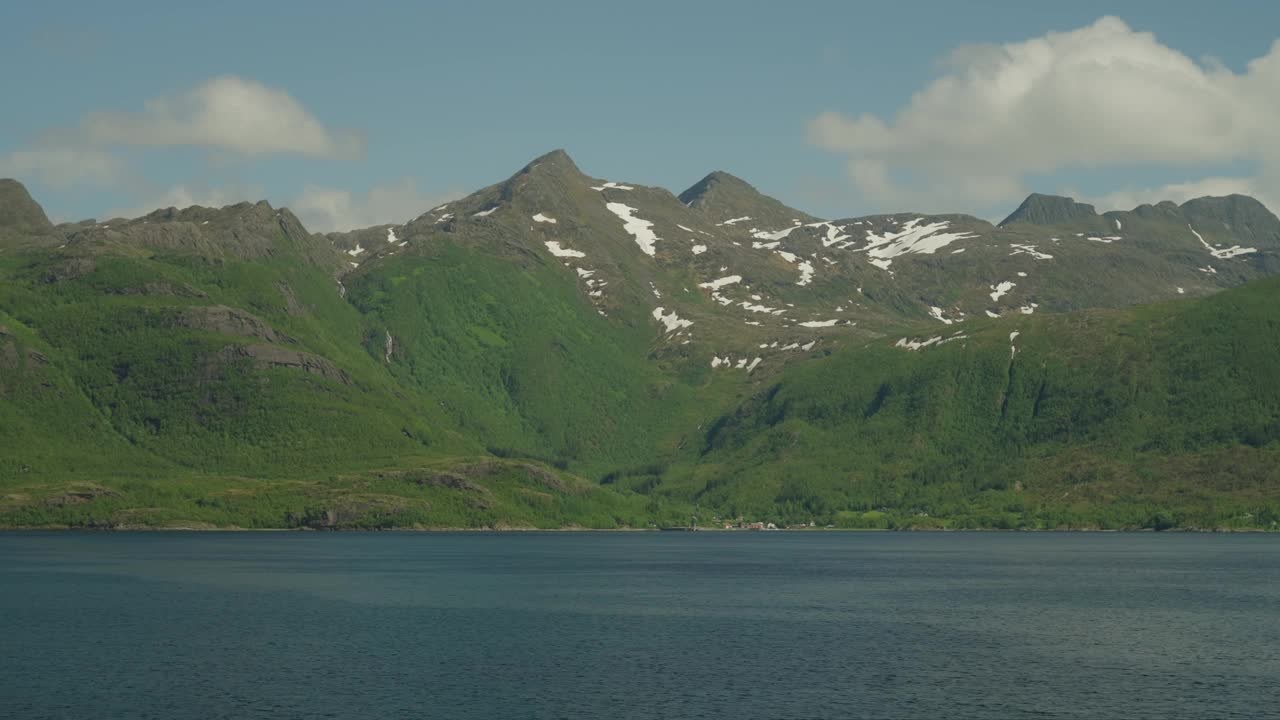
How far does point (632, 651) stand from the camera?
118 m

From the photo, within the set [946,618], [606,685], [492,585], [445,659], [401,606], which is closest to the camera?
[606,685]

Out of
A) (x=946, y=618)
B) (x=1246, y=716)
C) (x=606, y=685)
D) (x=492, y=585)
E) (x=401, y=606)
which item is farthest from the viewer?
(x=492, y=585)

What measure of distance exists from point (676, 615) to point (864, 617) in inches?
822

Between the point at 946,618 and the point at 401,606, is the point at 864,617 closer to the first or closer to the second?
the point at 946,618

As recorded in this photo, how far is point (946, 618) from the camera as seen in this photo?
145 meters

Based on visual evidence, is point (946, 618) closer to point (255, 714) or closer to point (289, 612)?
point (289, 612)

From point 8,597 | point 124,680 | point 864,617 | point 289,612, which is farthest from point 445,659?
point 8,597

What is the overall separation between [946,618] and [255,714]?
8231 cm

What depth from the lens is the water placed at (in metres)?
91.9

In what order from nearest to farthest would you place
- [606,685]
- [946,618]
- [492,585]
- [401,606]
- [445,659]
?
[606,685], [445,659], [946,618], [401,606], [492,585]

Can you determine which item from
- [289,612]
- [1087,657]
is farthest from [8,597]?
[1087,657]

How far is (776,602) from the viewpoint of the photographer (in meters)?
165

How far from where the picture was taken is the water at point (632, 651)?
91.9m

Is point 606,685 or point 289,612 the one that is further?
point 289,612
